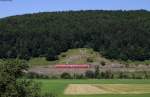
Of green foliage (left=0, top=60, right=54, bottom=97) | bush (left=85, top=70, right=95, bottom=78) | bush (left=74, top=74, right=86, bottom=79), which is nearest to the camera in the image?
green foliage (left=0, top=60, right=54, bottom=97)

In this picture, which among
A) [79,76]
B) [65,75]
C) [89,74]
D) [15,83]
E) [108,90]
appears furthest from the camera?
[89,74]

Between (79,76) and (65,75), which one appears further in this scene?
(65,75)

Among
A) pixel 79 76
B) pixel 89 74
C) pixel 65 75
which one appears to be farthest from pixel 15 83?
pixel 89 74

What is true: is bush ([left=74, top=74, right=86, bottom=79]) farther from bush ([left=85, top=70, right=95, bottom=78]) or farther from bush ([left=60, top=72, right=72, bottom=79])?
bush ([left=60, top=72, right=72, bottom=79])

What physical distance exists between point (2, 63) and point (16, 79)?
1.65 metres

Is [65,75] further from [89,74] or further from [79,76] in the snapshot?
[89,74]

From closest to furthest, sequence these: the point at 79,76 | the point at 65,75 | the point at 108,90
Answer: the point at 108,90 < the point at 79,76 < the point at 65,75

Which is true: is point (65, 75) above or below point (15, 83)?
below

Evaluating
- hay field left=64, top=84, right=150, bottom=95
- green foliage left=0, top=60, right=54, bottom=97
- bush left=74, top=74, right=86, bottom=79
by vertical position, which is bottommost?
bush left=74, top=74, right=86, bottom=79

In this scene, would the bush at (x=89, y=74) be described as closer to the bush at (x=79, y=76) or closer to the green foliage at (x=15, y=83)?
the bush at (x=79, y=76)

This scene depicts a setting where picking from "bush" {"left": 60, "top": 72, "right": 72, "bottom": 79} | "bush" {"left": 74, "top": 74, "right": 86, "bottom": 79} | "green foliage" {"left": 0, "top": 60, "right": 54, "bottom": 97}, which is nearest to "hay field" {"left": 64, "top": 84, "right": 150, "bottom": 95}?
"green foliage" {"left": 0, "top": 60, "right": 54, "bottom": 97}

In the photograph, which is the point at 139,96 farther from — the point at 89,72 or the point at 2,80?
the point at 89,72

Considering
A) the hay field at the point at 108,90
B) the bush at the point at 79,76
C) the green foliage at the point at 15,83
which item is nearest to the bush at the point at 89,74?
the bush at the point at 79,76

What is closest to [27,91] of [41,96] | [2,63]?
[41,96]
